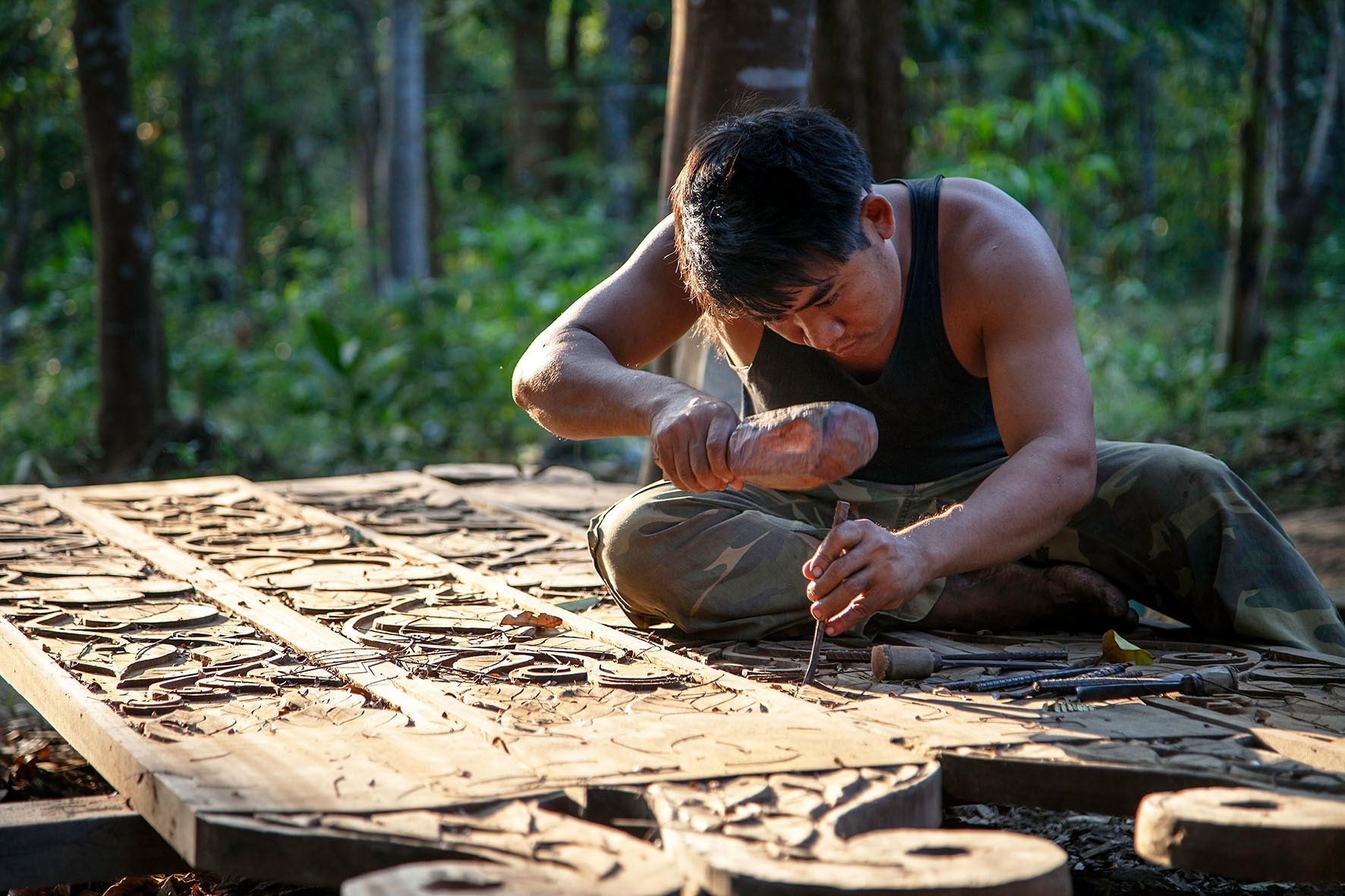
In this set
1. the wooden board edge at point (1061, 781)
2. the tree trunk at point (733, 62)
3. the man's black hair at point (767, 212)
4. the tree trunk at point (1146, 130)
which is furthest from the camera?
the tree trunk at point (1146, 130)

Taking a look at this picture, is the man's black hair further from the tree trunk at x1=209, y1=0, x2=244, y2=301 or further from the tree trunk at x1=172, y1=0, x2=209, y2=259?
the tree trunk at x1=209, y1=0, x2=244, y2=301

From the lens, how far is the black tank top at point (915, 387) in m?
2.47

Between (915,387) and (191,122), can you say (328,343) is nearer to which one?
(915,387)

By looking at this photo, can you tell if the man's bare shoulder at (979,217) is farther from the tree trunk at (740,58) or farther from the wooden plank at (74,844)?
the wooden plank at (74,844)

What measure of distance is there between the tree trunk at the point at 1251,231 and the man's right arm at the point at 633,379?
5509 millimetres

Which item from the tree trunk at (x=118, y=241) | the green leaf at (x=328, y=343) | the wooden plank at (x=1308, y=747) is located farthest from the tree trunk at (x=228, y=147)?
the wooden plank at (x=1308, y=747)

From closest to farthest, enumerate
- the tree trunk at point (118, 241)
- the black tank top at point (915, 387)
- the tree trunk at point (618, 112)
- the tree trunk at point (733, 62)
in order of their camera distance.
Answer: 1. the black tank top at point (915, 387)
2. the tree trunk at point (733, 62)
3. the tree trunk at point (118, 241)
4. the tree trunk at point (618, 112)

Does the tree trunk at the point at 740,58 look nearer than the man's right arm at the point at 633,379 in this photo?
No

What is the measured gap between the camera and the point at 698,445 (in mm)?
2020

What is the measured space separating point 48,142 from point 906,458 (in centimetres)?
1031

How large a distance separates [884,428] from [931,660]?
0.67m

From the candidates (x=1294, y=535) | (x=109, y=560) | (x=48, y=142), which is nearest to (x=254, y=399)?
(x=48, y=142)

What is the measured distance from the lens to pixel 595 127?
1580cm

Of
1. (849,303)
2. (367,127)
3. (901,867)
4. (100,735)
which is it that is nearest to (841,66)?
(849,303)
